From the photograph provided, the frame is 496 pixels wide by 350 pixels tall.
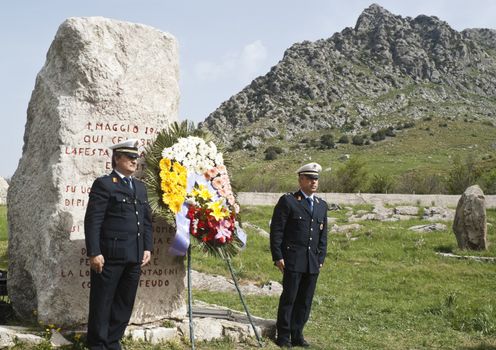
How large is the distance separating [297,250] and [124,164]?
8.72 ft

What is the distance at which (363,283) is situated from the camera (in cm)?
1327

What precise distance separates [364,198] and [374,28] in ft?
304

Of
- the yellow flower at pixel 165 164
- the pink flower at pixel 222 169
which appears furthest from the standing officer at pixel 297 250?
the yellow flower at pixel 165 164

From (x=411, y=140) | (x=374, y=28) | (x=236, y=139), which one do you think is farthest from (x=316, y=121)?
(x=374, y=28)

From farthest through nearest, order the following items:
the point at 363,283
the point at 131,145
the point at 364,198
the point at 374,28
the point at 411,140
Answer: the point at 374,28, the point at 411,140, the point at 364,198, the point at 363,283, the point at 131,145

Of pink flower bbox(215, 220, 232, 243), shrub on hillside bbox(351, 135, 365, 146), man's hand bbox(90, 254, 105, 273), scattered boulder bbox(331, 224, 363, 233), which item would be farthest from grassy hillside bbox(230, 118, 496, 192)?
man's hand bbox(90, 254, 105, 273)

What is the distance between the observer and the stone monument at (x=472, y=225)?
663 inches

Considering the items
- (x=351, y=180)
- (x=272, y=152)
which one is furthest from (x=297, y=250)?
(x=272, y=152)

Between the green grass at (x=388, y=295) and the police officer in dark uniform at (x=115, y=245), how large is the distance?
2.52 ft

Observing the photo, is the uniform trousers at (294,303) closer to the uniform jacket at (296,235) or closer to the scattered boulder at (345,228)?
the uniform jacket at (296,235)

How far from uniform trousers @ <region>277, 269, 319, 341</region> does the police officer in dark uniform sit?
6.93ft

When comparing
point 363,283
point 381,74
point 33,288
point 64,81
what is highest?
point 381,74

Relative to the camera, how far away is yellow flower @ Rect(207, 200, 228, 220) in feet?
22.9

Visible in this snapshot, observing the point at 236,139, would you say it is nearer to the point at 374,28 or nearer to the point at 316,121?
the point at 316,121
